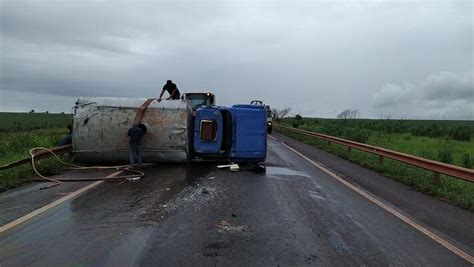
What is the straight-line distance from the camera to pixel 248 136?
600 inches

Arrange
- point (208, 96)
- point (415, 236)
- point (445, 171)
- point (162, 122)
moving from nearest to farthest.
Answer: point (415, 236)
point (445, 171)
point (162, 122)
point (208, 96)

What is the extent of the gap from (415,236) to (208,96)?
62.1 feet

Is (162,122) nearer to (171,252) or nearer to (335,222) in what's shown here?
(335,222)

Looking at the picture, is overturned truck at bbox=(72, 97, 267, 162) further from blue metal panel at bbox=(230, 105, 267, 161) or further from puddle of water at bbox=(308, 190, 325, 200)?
puddle of water at bbox=(308, 190, 325, 200)

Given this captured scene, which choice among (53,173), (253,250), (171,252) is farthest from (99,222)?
(53,173)

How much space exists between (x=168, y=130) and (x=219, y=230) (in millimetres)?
8615

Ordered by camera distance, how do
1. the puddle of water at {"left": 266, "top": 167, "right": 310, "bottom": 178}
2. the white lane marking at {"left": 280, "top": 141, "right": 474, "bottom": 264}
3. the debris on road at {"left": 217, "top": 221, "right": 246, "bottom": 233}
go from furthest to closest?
the puddle of water at {"left": 266, "top": 167, "right": 310, "bottom": 178}, the debris on road at {"left": 217, "top": 221, "right": 246, "bottom": 233}, the white lane marking at {"left": 280, "top": 141, "right": 474, "bottom": 264}

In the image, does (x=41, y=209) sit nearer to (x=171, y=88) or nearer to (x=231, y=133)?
(x=231, y=133)

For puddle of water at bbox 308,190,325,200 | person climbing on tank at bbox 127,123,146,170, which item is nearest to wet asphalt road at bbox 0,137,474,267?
puddle of water at bbox 308,190,325,200

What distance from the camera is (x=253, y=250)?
574 centimetres

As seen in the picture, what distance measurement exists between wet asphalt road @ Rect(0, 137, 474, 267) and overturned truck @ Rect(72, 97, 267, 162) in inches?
168

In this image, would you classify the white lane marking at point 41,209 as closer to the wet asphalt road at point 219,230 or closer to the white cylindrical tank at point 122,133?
the wet asphalt road at point 219,230

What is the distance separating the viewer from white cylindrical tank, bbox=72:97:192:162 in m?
14.9

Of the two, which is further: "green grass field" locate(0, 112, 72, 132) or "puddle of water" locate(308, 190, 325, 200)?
"green grass field" locate(0, 112, 72, 132)
